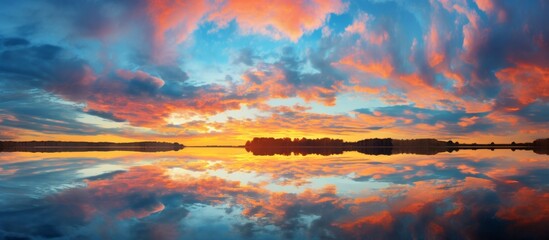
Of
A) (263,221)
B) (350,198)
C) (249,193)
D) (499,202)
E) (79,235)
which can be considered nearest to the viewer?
(79,235)

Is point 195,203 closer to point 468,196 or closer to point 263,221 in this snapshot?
point 263,221

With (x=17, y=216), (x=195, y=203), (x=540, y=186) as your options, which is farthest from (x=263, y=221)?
(x=540, y=186)

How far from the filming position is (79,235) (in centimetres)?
1119

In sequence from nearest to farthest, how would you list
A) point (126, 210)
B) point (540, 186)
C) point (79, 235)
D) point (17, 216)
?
point (79, 235) → point (17, 216) → point (126, 210) → point (540, 186)

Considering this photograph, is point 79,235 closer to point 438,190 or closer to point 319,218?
point 319,218

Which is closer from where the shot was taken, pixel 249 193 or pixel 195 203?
pixel 195 203

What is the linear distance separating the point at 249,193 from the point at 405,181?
468 inches

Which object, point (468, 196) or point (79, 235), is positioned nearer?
point (79, 235)

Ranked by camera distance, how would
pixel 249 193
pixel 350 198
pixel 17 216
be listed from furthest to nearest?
pixel 249 193, pixel 350 198, pixel 17 216

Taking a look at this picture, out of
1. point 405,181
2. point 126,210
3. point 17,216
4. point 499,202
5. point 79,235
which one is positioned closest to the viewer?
point 79,235

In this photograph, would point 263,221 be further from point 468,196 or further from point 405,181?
point 405,181

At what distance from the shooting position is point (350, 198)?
17406 mm

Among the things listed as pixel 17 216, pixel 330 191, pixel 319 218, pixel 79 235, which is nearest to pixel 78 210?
pixel 17 216

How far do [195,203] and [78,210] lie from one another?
202 inches
